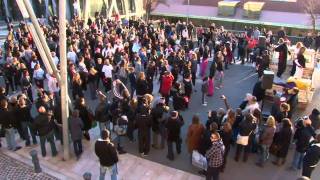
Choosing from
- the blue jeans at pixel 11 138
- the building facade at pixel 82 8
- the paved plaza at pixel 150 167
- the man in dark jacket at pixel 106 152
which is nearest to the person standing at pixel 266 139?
the paved plaza at pixel 150 167

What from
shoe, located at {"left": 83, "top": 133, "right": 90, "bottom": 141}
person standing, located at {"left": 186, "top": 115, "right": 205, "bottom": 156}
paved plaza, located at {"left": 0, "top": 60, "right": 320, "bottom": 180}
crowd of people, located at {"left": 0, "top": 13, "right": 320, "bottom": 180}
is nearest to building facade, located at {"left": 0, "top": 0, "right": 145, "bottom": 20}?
crowd of people, located at {"left": 0, "top": 13, "right": 320, "bottom": 180}

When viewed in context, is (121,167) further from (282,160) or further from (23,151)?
(282,160)

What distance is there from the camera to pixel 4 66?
14.1 m

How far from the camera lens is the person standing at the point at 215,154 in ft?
26.2

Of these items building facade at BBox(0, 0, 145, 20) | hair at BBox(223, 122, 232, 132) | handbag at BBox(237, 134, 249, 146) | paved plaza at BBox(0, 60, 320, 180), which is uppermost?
building facade at BBox(0, 0, 145, 20)

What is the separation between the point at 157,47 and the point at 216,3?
71.7 feet

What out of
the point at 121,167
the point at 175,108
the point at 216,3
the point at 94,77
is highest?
the point at 216,3

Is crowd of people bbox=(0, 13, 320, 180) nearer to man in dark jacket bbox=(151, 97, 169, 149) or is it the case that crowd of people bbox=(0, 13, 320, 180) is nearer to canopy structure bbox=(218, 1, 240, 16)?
man in dark jacket bbox=(151, 97, 169, 149)

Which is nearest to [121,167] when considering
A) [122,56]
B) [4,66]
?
[122,56]

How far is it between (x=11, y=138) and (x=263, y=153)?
719cm

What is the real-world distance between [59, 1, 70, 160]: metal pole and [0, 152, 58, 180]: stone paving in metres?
0.91

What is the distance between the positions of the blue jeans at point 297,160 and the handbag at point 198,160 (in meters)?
2.51

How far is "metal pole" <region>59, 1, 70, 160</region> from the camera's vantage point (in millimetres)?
8609

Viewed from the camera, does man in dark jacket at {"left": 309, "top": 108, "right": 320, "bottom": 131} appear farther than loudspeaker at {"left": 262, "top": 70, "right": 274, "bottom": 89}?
No
